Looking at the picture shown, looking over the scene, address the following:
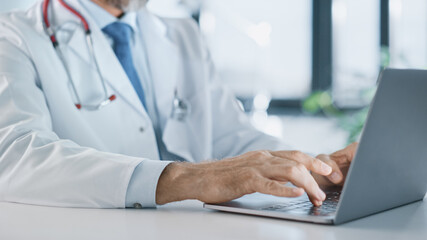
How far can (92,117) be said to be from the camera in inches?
56.4

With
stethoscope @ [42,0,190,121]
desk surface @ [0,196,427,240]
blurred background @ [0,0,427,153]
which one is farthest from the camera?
blurred background @ [0,0,427,153]

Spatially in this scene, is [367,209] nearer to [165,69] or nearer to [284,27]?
[165,69]

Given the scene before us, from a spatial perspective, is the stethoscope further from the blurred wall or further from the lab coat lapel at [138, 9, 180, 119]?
the blurred wall

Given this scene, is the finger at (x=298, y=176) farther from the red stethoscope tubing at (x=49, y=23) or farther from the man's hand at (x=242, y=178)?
the red stethoscope tubing at (x=49, y=23)

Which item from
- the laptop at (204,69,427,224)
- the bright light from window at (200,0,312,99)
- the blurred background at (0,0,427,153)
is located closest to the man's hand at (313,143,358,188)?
the laptop at (204,69,427,224)

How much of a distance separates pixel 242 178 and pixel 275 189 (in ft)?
0.19

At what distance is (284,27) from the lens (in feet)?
13.1

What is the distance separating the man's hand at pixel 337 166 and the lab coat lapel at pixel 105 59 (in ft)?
1.99

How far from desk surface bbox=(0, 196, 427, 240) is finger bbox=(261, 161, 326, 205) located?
0.26 ft

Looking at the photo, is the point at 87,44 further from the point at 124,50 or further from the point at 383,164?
the point at 383,164

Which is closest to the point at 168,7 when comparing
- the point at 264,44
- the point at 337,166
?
the point at 264,44

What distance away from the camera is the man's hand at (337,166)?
1.06m

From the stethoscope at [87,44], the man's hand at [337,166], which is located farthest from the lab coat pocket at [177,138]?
the man's hand at [337,166]

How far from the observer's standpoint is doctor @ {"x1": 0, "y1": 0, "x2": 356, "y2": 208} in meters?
0.89
